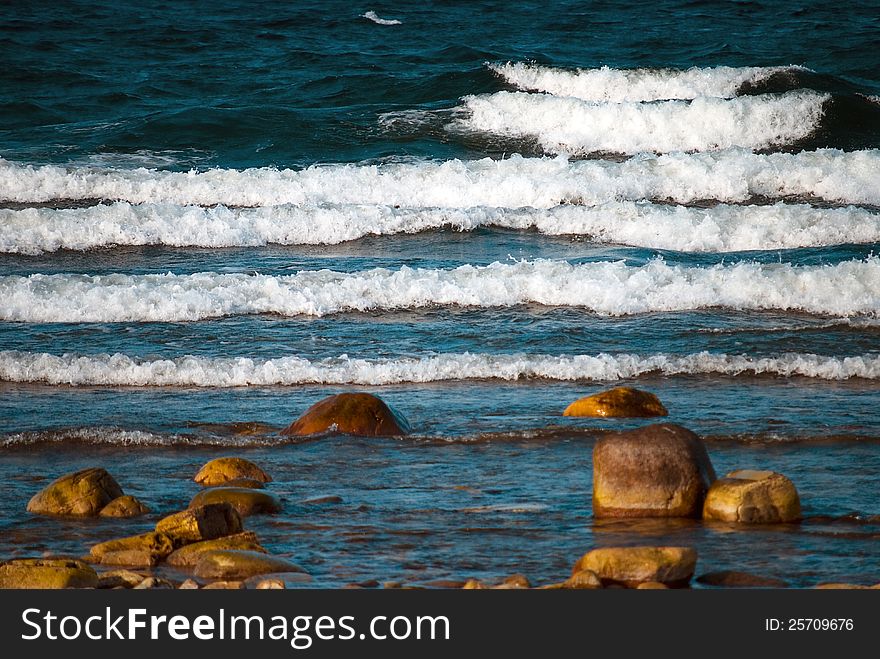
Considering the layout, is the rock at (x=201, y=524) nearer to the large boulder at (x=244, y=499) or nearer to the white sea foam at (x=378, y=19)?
the large boulder at (x=244, y=499)

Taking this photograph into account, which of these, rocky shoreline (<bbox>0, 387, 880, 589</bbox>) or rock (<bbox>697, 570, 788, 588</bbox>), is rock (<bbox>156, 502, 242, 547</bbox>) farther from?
rock (<bbox>697, 570, 788, 588</bbox>)

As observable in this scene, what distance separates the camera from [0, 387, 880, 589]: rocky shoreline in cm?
438

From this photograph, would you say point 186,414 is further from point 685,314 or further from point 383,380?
point 685,314

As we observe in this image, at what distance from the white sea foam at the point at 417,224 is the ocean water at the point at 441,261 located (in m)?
0.04

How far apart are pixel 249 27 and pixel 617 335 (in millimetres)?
18698

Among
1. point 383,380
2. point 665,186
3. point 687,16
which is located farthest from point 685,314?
point 687,16

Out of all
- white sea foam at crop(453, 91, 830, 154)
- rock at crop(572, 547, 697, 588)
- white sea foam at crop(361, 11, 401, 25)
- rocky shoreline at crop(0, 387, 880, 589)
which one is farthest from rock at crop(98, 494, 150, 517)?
white sea foam at crop(361, 11, 401, 25)

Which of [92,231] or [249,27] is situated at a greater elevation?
[249,27]

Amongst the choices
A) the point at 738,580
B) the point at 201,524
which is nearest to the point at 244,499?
the point at 201,524

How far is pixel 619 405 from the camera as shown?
7.04m

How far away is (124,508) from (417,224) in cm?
895

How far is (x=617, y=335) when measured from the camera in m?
9.17

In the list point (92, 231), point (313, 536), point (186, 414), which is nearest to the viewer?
point (313, 536)

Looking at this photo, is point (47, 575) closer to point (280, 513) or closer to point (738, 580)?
point (280, 513)
